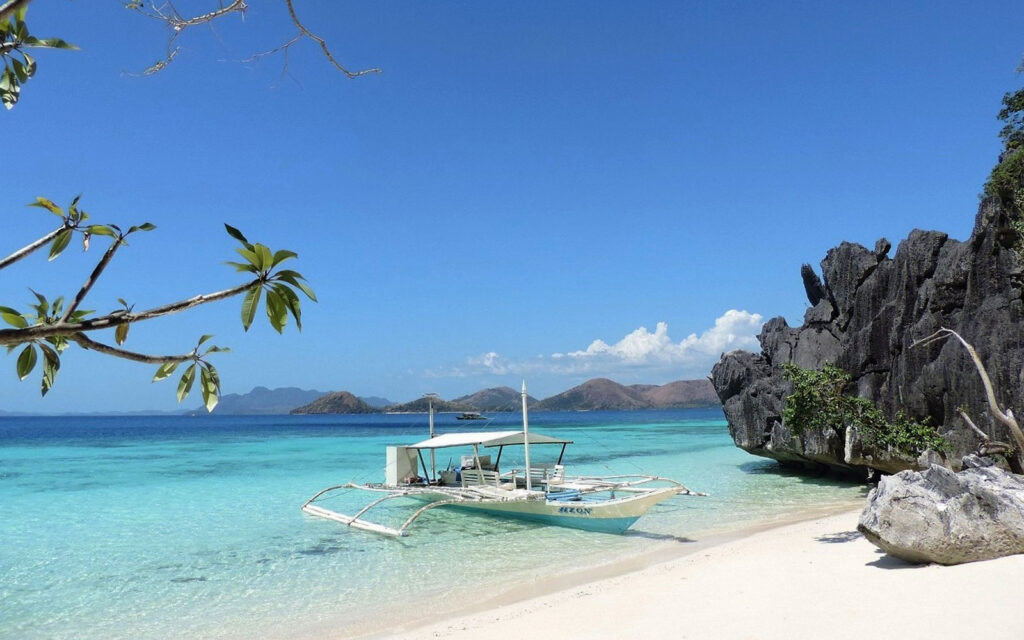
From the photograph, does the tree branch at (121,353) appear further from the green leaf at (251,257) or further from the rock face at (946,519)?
the rock face at (946,519)

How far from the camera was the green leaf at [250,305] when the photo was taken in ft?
5.69

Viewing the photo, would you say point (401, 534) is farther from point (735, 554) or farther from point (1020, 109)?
point (1020, 109)

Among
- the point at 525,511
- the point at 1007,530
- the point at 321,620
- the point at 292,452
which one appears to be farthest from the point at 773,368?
the point at 292,452

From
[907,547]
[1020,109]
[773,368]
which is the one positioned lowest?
[907,547]

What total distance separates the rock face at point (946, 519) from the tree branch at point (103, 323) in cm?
820

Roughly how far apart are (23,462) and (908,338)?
4405 cm

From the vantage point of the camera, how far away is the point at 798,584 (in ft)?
25.8

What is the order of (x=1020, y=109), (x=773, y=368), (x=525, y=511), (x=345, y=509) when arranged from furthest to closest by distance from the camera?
(x=773, y=368), (x=345, y=509), (x=1020, y=109), (x=525, y=511)

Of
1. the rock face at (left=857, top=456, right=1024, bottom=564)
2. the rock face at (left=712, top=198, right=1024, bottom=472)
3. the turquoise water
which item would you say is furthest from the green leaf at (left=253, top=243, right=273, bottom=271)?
the rock face at (left=712, top=198, right=1024, bottom=472)

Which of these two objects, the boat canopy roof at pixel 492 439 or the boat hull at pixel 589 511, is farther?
the boat canopy roof at pixel 492 439

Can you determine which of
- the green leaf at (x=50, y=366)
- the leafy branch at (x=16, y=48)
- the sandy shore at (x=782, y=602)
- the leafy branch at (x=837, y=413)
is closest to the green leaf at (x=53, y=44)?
the leafy branch at (x=16, y=48)

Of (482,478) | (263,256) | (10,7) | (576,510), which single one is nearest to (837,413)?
(576,510)

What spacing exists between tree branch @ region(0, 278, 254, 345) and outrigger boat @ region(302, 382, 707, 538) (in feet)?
41.4

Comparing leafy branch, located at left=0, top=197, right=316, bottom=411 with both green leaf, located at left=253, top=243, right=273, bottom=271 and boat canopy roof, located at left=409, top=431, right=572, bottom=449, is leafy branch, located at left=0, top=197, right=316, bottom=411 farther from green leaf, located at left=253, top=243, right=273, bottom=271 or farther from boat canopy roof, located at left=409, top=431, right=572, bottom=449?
boat canopy roof, located at left=409, top=431, right=572, bottom=449
